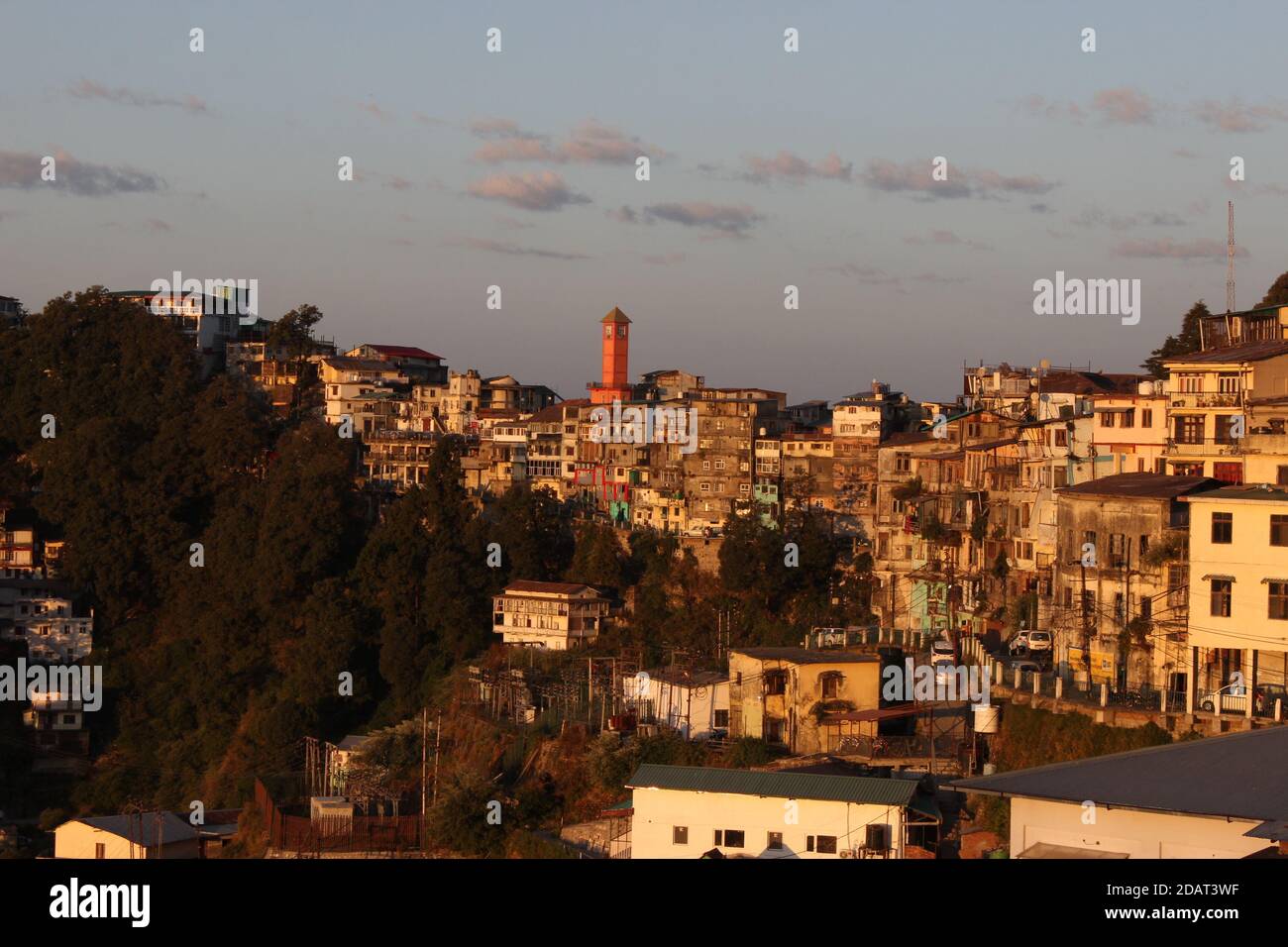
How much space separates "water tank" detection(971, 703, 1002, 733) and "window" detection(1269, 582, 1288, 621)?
12.7ft

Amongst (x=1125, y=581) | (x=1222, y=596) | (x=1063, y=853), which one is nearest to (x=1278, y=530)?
(x=1222, y=596)

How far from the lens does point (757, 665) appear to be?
26328 mm

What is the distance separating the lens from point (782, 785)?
64.7 ft

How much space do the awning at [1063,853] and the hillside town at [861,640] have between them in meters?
0.17

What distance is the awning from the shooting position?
14.6 metres

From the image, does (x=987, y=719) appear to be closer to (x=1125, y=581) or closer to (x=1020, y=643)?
(x=1125, y=581)

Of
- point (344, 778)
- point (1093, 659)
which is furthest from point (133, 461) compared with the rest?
point (1093, 659)

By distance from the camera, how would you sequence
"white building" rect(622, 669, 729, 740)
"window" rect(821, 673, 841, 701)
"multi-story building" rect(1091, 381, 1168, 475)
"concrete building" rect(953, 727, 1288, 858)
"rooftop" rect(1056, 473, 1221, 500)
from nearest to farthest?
1. "concrete building" rect(953, 727, 1288, 858)
2. "rooftop" rect(1056, 473, 1221, 500)
3. "window" rect(821, 673, 841, 701)
4. "white building" rect(622, 669, 729, 740)
5. "multi-story building" rect(1091, 381, 1168, 475)

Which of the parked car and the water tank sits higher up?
the parked car

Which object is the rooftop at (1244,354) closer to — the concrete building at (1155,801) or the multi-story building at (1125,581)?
the multi-story building at (1125,581)

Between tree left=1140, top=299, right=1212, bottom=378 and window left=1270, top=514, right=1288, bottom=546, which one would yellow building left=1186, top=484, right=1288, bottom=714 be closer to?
window left=1270, top=514, right=1288, bottom=546

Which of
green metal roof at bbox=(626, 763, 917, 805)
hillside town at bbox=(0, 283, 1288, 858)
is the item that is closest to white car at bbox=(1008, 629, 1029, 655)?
hillside town at bbox=(0, 283, 1288, 858)

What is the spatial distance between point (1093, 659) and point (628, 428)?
958 inches
